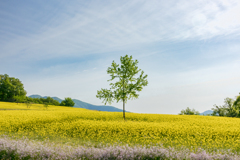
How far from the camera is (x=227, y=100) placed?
62500 millimetres

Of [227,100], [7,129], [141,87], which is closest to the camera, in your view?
[7,129]

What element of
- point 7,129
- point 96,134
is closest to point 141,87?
point 96,134

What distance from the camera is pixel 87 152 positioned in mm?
7332

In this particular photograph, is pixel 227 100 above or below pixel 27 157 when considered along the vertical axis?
above

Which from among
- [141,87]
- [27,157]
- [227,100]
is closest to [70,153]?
[27,157]

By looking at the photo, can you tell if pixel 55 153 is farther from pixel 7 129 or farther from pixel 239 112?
pixel 239 112

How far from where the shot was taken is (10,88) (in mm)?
83688

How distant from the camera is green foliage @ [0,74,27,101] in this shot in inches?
3228

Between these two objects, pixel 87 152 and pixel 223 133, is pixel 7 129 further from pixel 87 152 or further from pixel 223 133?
pixel 223 133

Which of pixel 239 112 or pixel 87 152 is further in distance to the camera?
pixel 239 112

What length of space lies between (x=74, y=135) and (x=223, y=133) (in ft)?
37.7

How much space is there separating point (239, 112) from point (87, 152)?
193 feet

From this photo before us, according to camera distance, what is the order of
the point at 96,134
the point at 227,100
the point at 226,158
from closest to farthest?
the point at 226,158 → the point at 96,134 → the point at 227,100

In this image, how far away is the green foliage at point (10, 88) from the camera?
8200 centimetres
